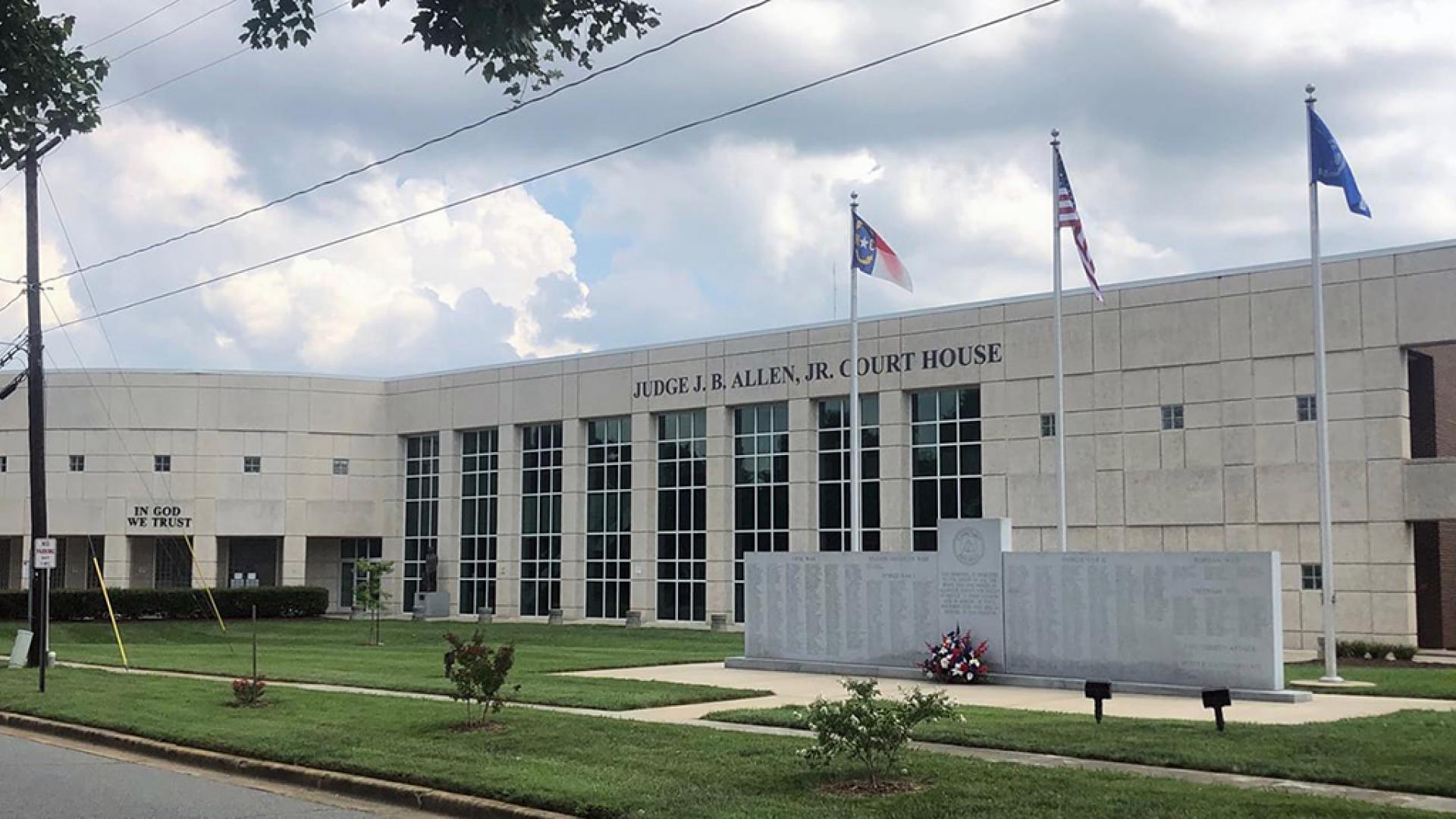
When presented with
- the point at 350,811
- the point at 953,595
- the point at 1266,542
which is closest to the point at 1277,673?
the point at 953,595

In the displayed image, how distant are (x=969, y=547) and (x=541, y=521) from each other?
1277 inches

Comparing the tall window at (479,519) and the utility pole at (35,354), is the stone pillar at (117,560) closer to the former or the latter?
the tall window at (479,519)

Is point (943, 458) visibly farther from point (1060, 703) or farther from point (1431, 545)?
point (1060, 703)

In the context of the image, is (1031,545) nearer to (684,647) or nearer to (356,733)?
(684,647)

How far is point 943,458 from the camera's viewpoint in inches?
1708

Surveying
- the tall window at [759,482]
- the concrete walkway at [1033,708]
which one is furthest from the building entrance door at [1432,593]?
the tall window at [759,482]

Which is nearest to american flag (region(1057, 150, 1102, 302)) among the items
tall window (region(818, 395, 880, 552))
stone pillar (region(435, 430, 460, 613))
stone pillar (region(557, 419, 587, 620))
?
tall window (region(818, 395, 880, 552))

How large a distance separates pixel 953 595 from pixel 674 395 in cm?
2656

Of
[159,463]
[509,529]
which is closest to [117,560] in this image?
[159,463]

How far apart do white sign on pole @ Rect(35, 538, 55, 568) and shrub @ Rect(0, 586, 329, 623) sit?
25.3 m

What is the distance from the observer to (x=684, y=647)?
121 feet

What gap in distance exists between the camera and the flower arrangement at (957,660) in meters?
23.8

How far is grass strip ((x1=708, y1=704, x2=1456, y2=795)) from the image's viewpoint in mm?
12922

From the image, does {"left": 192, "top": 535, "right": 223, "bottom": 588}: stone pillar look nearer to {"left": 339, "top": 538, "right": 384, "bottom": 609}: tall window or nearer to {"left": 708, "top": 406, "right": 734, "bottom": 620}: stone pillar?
{"left": 339, "top": 538, "right": 384, "bottom": 609}: tall window
